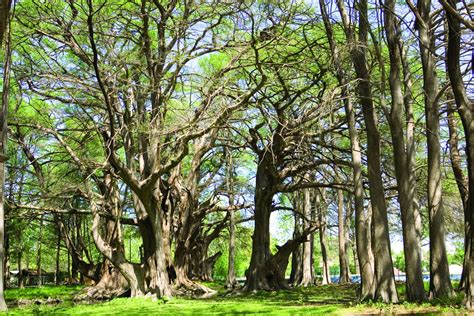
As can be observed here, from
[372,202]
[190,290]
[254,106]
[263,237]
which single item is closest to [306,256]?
[263,237]

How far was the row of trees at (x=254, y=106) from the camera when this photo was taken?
41.7 ft

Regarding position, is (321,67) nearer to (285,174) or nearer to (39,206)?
(285,174)

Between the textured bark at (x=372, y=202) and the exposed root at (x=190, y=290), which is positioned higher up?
the textured bark at (x=372, y=202)

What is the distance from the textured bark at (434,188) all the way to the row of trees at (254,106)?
4 centimetres

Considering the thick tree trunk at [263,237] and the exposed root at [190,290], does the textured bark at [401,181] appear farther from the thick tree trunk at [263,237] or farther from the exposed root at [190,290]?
the exposed root at [190,290]

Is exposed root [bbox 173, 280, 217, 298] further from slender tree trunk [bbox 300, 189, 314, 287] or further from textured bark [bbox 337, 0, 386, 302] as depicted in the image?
textured bark [bbox 337, 0, 386, 302]

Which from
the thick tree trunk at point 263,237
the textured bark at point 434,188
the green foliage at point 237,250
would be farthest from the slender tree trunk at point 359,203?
the green foliage at point 237,250

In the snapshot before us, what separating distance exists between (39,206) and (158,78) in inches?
386

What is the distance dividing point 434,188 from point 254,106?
22.0 feet

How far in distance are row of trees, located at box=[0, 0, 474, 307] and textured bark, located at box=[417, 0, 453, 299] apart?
0.04m

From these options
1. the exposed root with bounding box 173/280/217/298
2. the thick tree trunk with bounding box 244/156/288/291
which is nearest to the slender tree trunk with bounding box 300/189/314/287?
the thick tree trunk with bounding box 244/156/288/291

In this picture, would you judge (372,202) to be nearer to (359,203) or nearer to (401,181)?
(359,203)

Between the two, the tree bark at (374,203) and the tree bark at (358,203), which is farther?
the tree bark at (358,203)

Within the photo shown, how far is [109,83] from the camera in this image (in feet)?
→ 54.2
